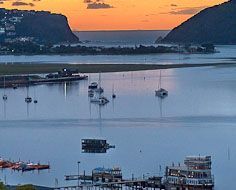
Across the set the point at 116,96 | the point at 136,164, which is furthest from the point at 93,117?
the point at 136,164

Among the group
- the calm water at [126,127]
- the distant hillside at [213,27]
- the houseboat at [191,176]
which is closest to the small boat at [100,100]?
the calm water at [126,127]

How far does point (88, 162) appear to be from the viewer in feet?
42.6

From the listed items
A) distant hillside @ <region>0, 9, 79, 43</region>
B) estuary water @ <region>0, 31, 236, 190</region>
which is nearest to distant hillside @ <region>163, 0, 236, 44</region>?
distant hillside @ <region>0, 9, 79, 43</region>

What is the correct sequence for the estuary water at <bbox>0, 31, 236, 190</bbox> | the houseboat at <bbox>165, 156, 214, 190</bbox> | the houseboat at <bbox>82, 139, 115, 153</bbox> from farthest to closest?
the houseboat at <bbox>82, 139, 115, 153</bbox> → the estuary water at <bbox>0, 31, 236, 190</bbox> → the houseboat at <bbox>165, 156, 214, 190</bbox>

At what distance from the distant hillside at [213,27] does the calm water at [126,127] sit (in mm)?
44782

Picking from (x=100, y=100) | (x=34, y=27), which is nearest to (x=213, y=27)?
(x=34, y=27)

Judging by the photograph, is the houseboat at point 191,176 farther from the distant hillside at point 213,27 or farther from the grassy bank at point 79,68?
the distant hillside at point 213,27

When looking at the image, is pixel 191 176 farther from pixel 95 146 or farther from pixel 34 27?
pixel 34 27

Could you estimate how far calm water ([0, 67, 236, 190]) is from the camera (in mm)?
12656

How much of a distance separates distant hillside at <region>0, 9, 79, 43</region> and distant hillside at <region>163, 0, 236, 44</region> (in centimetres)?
971

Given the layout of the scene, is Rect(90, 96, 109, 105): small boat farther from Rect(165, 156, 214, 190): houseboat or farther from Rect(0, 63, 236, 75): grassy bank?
Rect(0, 63, 236, 75): grassy bank

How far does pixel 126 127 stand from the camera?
16469 mm

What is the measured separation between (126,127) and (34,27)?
55068 mm

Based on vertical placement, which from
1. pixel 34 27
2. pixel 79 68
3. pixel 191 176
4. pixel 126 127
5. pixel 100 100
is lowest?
pixel 191 176
